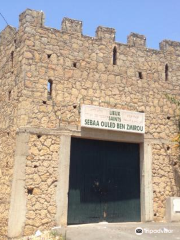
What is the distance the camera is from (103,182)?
10352 millimetres

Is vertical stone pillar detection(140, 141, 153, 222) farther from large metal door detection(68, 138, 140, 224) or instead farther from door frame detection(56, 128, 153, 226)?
large metal door detection(68, 138, 140, 224)

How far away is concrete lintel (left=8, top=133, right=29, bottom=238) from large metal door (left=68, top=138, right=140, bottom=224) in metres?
1.52

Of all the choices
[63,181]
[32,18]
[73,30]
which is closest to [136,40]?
[73,30]

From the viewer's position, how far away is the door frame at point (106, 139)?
9.30 metres

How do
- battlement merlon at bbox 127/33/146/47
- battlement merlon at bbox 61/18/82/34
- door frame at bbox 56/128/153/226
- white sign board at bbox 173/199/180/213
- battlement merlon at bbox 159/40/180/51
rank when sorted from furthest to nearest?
battlement merlon at bbox 159/40/180/51 → battlement merlon at bbox 127/33/146/47 → white sign board at bbox 173/199/180/213 → battlement merlon at bbox 61/18/82/34 → door frame at bbox 56/128/153/226

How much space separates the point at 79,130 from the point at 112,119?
1146 millimetres

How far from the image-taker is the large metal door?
9891 mm

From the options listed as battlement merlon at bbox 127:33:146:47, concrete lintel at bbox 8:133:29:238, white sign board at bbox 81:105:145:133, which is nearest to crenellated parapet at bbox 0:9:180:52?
battlement merlon at bbox 127:33:146:47

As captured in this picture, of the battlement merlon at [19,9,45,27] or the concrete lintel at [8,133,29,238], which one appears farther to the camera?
the battlement merlon at [19,9,45,27]

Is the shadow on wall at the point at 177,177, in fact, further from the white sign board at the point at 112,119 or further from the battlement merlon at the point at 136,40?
the battlement merlon at the point at 136,40

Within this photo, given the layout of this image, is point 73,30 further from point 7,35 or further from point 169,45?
point 169,45

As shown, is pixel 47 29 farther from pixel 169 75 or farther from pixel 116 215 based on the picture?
pixel 116 215

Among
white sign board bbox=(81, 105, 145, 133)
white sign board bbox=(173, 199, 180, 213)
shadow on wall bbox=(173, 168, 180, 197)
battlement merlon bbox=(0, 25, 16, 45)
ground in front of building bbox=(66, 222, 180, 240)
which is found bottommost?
ground in front of building bbox=(66, 222, 180, 240)

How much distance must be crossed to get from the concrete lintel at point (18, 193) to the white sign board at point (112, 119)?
1.93 metres
